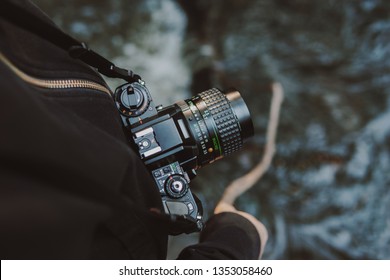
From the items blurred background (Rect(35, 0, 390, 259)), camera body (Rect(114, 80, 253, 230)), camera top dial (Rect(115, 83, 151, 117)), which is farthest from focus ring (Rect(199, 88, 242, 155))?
blurred background (Rect(35, 0, 390, 259))

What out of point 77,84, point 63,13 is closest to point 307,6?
point 63,13

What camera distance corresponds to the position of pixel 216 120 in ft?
1.94

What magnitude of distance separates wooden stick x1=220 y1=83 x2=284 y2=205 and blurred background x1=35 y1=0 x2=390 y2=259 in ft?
0.04

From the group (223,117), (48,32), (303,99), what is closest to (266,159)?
(303,99)

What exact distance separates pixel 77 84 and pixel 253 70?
2.17ft

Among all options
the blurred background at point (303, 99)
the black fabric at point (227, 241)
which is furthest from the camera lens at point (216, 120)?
the blurred background at point (303, 99)

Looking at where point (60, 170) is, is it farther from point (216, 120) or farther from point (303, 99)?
point (303, 99)

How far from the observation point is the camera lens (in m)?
0.59

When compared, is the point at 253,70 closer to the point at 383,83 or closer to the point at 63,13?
the point at 383,83

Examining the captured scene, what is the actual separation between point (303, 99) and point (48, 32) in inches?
28.0

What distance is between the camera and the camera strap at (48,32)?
1.23ft

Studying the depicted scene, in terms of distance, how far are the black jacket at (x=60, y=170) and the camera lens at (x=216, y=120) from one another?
15cm

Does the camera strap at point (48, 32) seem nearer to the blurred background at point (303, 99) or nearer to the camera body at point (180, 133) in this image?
the camera body at point (180, 133)

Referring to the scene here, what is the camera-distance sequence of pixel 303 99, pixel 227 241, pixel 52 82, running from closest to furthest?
pixel 52 82 < pixel 227 241 < pixel 303 99
